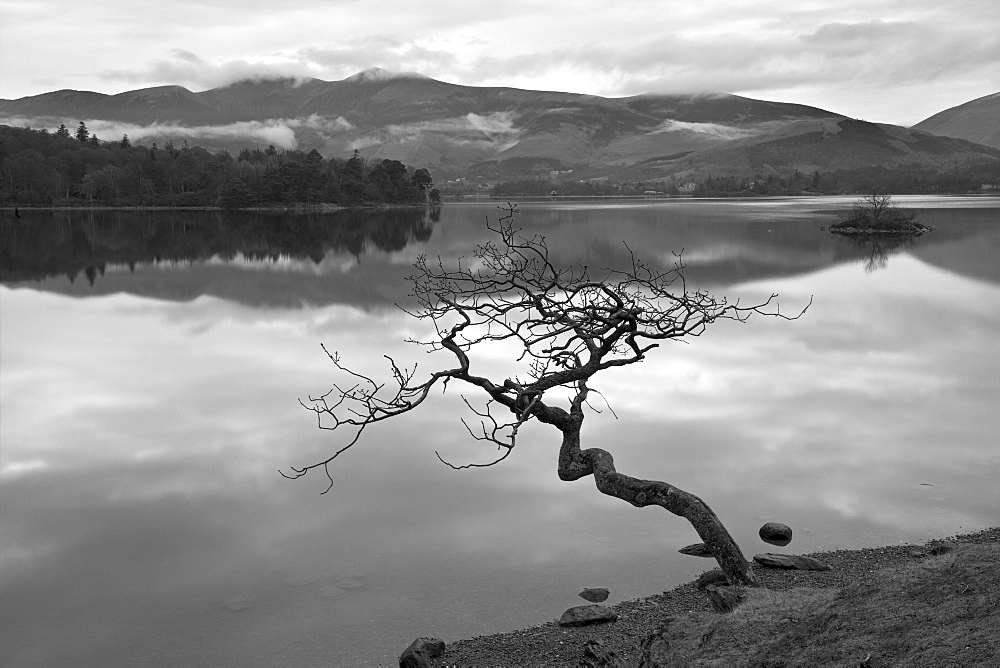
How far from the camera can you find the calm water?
10.1 metres

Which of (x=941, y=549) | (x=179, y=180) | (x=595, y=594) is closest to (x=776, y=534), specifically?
(x=941, y=549)

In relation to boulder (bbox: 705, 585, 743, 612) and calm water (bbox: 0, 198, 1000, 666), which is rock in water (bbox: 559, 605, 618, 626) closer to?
calm water (bbox: 0, 198, 1000, 666)

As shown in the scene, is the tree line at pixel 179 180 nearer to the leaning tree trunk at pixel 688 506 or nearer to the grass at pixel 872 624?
the leaning tree trunk at pixel 688 506

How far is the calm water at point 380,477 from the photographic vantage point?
398 inches

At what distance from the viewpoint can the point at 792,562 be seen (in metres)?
10.5

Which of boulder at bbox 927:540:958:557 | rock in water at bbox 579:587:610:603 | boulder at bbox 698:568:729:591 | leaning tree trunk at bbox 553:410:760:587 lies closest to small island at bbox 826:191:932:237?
boulder at bbox 927:540:958:557

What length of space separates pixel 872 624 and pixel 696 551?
4503 millimetres

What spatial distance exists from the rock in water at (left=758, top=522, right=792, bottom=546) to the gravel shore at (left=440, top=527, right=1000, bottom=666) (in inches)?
29.6

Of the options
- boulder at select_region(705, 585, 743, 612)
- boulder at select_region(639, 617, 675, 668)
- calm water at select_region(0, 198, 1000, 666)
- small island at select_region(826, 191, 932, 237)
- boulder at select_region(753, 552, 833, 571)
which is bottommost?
calm water at select_region(0, 198, 1000, 666)

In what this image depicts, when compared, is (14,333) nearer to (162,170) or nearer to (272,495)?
(272,495)

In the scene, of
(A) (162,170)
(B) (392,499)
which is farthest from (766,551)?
(A) (162,170)

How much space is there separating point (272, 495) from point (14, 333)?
19085 millimetres

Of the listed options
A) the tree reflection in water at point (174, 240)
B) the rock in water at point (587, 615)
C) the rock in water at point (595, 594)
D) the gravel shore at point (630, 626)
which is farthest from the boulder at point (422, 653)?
the tree reflection in water at point (174, 240)

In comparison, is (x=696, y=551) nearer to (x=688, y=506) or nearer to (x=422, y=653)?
(x=688, y=506)
